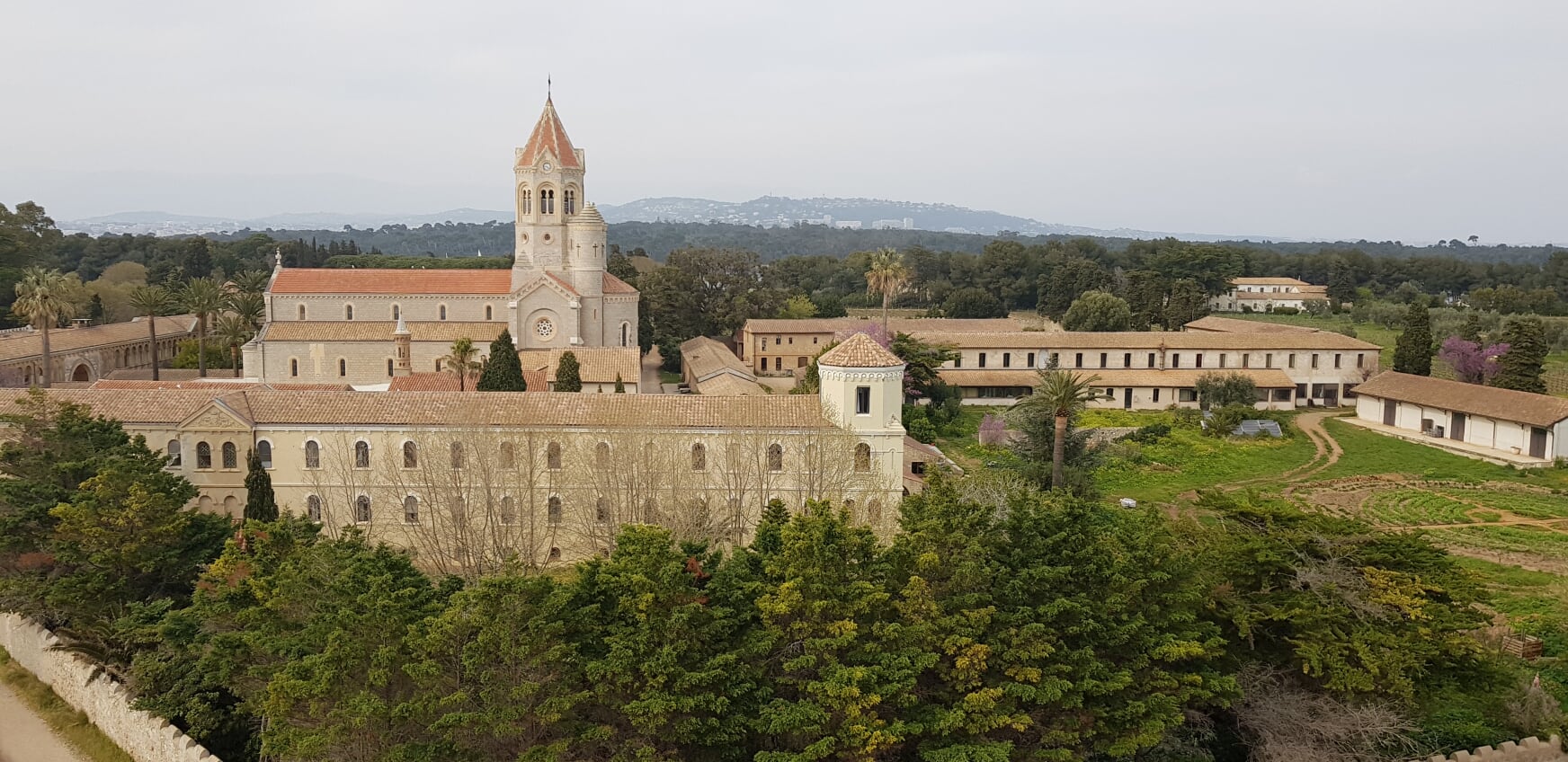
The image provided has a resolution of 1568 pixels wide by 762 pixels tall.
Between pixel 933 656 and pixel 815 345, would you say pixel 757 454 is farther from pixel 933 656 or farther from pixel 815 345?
pixel 815 345

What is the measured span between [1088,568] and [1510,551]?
59.7 feet

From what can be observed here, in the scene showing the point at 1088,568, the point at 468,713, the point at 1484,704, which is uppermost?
the point at 1088,568

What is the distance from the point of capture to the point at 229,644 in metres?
19.4

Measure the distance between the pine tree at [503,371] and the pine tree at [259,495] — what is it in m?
11.5

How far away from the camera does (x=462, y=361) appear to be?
4088 cm

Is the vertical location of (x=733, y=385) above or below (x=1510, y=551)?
above

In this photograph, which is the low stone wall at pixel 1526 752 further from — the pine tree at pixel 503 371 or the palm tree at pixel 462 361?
the palm tree at pixel 462 361

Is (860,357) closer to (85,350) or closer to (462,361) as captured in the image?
(462,361)

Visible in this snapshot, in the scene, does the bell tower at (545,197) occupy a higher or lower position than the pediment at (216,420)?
higher

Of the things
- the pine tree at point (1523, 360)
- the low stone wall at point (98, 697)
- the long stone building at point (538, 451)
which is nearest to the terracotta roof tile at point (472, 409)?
the long stone building at point (538, 451)

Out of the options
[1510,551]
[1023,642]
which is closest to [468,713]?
[1023,642]

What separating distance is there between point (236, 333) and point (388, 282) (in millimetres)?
7612

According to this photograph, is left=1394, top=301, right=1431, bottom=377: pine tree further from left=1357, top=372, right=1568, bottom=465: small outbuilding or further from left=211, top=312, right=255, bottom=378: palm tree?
left=211, top=312, right=255, bottom=378: palm tree

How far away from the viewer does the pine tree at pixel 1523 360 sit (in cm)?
4759
